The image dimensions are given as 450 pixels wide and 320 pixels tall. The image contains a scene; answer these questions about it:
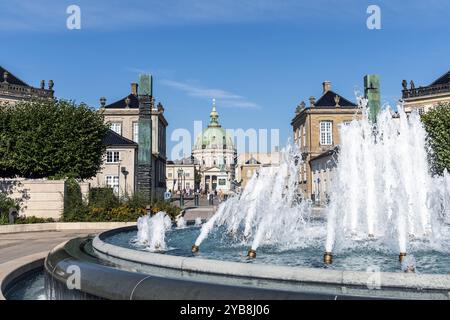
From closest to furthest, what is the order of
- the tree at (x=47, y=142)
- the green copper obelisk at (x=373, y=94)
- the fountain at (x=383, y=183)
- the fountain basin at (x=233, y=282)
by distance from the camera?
1. the fountain basin at (x=233, y=282)
2. the fountain at (x=383, y=183)
3. the green copper obelisk at (x=373, y=94)
4. the tree at (x=47, y=142)

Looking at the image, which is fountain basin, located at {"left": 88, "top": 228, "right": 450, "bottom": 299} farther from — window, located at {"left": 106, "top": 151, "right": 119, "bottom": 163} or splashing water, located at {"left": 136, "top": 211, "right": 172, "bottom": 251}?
window, located at {"left": 106, "top": 151, "right": 119, "bottom": 163}

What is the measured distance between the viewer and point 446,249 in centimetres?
996

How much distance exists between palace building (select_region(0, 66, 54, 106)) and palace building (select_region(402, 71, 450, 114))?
45254mm

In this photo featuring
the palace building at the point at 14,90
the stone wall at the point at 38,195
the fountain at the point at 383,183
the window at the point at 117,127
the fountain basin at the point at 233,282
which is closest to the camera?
the fountain basin at the point at 233,282

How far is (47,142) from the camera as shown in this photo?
90.0 feet

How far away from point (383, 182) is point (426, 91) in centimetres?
4539

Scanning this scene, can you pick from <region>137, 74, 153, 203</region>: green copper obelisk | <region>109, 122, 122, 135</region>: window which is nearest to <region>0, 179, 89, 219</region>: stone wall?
<region>137, 74, 153, 203</region>: green copper obelisk

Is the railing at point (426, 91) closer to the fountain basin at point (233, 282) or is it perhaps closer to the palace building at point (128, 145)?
the palace building at point (128, 145)

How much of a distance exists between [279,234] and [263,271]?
656 cm

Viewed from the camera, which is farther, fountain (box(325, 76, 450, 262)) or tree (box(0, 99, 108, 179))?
tree (box(0, 99, 108, 179))

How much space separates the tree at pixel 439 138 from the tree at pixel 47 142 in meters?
23.8

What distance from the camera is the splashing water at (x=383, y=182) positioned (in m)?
13.0

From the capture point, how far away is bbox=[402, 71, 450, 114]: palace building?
52.5 metres

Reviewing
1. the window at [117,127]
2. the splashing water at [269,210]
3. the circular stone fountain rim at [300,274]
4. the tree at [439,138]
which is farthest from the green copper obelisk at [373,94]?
the window at [117,127]
